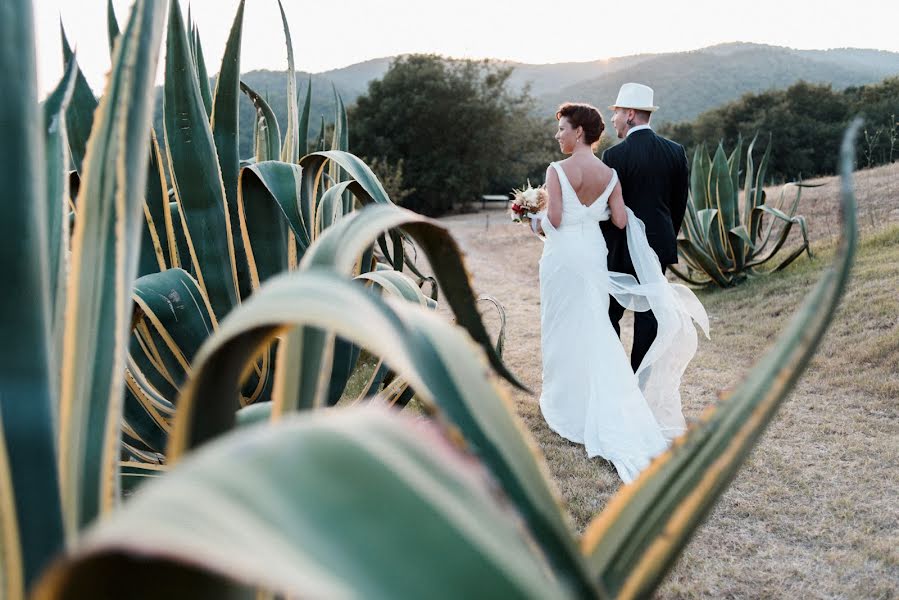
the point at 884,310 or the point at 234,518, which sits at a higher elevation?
the point at 234,518

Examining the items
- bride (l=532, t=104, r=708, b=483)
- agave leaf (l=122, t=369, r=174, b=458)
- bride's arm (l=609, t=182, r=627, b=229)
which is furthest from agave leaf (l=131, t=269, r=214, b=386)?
bride's arm (l=609, t=182, r=627, b=229)

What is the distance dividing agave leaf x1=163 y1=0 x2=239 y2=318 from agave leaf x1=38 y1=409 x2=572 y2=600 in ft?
4.35

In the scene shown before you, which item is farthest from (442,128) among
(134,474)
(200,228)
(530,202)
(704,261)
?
(134,474)

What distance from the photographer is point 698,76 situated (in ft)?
222

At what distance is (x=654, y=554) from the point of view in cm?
47

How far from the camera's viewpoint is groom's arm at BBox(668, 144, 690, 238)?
3.93 m

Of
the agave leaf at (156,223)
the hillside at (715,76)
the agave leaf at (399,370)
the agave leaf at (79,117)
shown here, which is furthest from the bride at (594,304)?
the hillside at (715,76)

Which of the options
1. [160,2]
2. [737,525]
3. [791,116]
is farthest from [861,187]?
[791,116]

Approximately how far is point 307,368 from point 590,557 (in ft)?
0.90

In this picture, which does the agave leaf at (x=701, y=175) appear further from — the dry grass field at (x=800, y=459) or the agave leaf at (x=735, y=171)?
the dry grass field at (x=800, y=459)

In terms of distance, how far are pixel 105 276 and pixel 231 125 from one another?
3.89ft

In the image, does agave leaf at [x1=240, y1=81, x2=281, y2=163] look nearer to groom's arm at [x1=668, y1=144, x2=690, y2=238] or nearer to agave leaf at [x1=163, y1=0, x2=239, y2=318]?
agave leaf at [x1=163, y1=0, x2=239, y2=318]

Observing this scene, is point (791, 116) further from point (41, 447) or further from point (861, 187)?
point (41, 447)

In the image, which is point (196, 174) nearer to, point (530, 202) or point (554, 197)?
point (554, 197)
